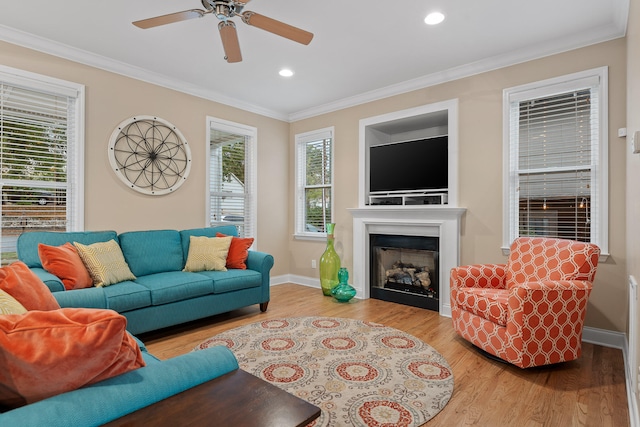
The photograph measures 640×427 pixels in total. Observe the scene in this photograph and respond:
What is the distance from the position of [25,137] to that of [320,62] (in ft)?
9.35

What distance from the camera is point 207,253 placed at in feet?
12.2

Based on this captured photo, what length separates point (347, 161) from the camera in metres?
4.78

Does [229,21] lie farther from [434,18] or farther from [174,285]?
[174,285]

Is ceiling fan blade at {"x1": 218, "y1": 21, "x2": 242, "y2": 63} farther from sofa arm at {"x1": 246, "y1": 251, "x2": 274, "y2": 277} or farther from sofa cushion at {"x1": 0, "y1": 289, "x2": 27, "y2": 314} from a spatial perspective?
sofa arm at {"x1": 246, "y1": 251, "x2": 274, "y2": 277}

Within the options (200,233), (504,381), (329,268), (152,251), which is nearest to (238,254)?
(200,233)

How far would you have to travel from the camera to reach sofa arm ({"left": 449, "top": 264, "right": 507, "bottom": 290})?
300 centimetres

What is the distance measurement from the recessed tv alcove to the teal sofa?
1724 mm

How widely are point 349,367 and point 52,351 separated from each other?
198 centimetres

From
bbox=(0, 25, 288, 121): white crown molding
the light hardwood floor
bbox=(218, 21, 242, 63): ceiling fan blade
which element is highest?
bbox=(0, 25, 288, 121): white crown molding

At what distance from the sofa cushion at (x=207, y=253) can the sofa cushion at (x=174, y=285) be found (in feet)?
0.57

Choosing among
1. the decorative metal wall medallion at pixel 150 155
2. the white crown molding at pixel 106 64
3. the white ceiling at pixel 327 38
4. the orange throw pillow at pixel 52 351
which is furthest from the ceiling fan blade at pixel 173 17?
the orange throw pillow at pixel 52 351

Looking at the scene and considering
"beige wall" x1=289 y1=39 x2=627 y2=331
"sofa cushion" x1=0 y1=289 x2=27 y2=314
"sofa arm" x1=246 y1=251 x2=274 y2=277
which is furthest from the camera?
"sofa arm" x1=246 y1=251 x2=274 y2=277

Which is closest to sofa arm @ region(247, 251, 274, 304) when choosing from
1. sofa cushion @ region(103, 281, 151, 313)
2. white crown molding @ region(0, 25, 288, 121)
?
sofa cushion @ region(103, 281, 151, 313)

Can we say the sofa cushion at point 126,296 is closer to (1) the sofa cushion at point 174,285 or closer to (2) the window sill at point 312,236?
(1) the sofa cushion at point 174,285
